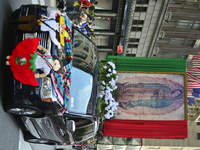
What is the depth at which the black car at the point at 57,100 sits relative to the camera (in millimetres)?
5273

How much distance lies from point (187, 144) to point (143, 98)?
1829cm

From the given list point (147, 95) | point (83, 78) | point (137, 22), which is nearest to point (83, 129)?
point (83, 78)

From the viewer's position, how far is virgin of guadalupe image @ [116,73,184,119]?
9383mm

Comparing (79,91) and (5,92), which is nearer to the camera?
(5,92)

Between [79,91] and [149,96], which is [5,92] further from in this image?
[149,96]

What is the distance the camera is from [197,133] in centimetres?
2614

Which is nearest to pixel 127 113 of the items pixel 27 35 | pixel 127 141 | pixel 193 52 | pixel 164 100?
pixel 164 100

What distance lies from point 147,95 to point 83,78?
3784 mm

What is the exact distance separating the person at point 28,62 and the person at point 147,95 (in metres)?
4.83

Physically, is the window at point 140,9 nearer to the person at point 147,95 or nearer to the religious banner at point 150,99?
the religious banner at point 150,99

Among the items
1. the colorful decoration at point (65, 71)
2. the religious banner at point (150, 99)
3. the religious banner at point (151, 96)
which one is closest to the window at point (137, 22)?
the religious banner at point (150, 99)

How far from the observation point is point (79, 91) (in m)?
6.28

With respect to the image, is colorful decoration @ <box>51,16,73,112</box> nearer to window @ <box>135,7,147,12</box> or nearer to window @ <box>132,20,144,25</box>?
window @ <box>135,7,147,12</box>

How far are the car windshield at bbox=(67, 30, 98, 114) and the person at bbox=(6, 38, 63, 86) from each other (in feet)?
4.13
